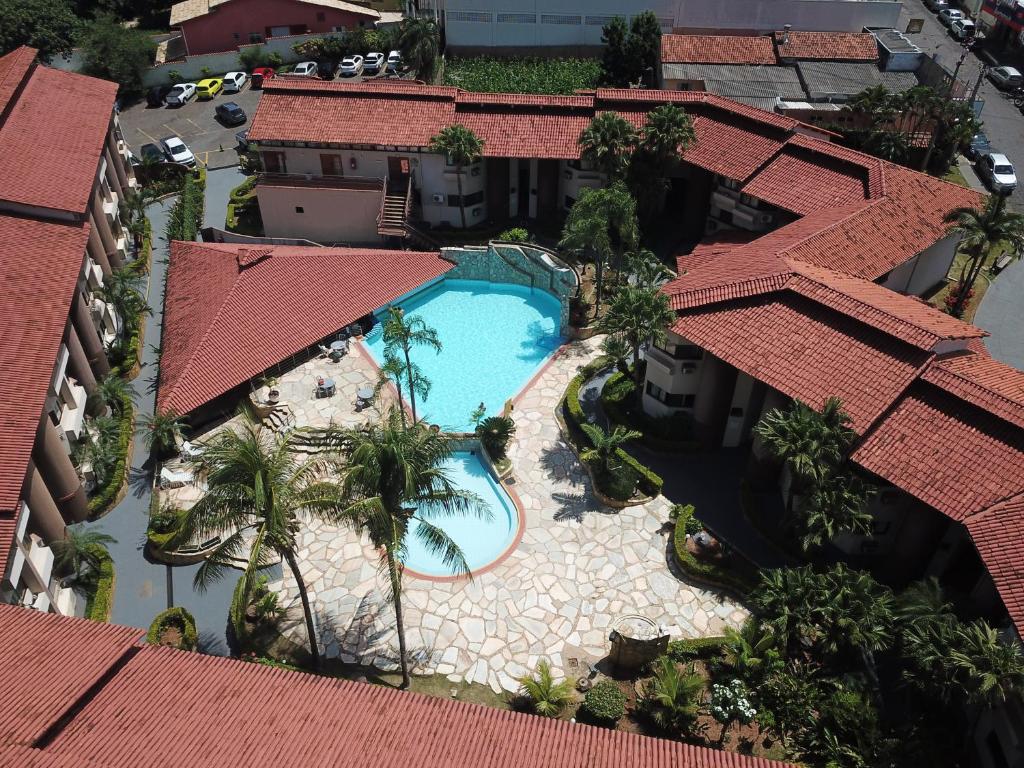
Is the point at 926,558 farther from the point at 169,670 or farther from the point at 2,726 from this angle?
the point at 2,726

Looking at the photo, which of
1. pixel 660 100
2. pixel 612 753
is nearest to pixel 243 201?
pixel 660 100

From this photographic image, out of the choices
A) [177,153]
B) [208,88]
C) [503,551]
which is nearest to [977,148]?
[503,551]

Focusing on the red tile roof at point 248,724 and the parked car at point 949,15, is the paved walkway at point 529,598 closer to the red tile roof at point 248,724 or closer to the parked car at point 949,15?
the red tile roof at point 248,724

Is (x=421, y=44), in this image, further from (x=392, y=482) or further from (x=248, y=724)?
(x=248, y=724)

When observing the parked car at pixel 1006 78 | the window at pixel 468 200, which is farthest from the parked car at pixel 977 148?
the window at pixel 468 200

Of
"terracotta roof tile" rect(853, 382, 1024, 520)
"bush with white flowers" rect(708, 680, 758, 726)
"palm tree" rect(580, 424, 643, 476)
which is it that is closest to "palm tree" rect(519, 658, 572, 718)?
"bush with white flowers" rect(708, 680, 758, 726)

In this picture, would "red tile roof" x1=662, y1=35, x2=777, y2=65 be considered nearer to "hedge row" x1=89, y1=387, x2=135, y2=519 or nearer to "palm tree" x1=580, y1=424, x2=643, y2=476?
"palm tree" x1=580, y1=424, x2=643, y2=476
